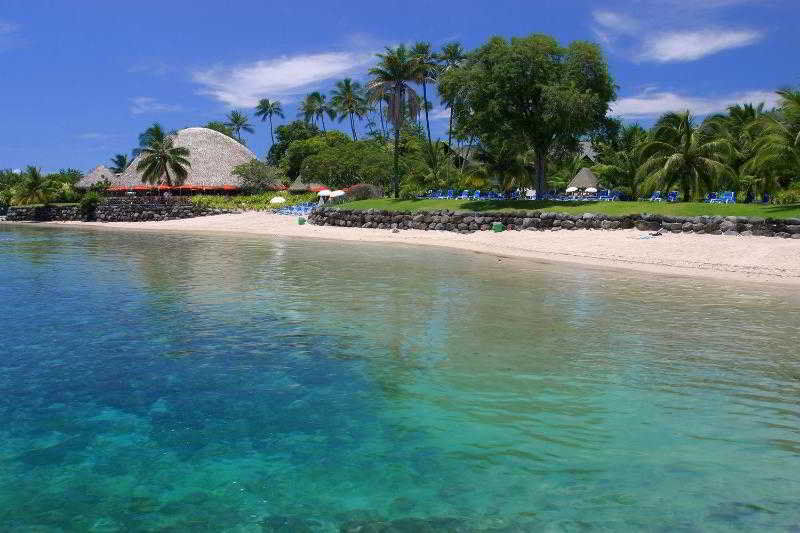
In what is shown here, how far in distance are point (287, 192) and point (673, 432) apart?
6562 centimetres

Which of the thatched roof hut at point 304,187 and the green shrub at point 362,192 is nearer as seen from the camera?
the green shrub at point 362,192

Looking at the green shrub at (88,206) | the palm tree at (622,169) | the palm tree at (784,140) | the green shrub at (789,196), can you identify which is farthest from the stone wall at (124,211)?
the palm tree at (784,140)

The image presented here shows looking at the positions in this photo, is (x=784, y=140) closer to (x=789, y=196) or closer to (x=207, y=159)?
(x=789, y=196)

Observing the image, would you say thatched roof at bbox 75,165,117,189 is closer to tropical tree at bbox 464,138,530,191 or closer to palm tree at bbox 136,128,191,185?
palm tree at bbox 136,128,191,185

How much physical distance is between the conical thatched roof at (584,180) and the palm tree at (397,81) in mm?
17671

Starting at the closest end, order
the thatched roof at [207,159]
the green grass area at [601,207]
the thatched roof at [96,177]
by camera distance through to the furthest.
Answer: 1. the green grass area at [601,207]
2. the thatched roof at [207,159]
3. the thatched roof at [96,177]

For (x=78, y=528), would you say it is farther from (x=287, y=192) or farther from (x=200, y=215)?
(x=287, y=192)

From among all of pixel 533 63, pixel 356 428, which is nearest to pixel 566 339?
pixel 356 428

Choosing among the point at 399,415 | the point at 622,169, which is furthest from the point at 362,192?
the point at 399,415

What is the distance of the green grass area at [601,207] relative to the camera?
88.6ft

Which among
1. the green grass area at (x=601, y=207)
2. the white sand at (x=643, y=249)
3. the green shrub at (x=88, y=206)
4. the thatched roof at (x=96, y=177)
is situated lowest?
the white sand at (x=643, y=249)

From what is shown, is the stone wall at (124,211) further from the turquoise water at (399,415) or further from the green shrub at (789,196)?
the turquoise water at (399,415)

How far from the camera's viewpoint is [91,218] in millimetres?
69938

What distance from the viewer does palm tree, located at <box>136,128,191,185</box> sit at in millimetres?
72188
